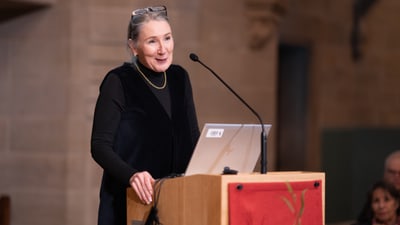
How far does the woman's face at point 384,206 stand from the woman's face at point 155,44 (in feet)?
6.70

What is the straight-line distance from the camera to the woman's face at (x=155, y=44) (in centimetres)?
308

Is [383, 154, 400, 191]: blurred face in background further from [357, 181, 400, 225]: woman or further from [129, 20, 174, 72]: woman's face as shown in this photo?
[129, 20, 174, 72]: woman's face

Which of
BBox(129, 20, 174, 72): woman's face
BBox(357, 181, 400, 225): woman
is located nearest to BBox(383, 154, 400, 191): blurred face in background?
BBox(357, 181, 400, 225): woman

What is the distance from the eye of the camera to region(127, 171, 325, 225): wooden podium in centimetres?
271

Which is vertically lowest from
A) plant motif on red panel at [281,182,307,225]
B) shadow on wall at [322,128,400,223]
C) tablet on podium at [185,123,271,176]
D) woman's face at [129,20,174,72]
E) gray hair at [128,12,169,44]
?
shadow on wall at [322,128,400,223]

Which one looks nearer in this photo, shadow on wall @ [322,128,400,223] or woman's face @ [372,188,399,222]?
woman's face @ [372,188,399,222]

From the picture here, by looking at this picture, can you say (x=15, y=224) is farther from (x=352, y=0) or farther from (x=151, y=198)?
(x=352, y=0)

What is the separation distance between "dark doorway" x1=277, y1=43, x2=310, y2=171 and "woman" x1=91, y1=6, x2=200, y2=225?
4967 millimetres

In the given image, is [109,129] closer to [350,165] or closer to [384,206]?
[384,206]

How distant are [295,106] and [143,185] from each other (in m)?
5.42

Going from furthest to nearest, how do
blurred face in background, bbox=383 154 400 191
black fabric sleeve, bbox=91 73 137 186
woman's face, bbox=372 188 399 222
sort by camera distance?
1. blurred face in background, bbox=383 154 400 191
2. woman's face, bbox=372 188 399 222
3. black fabric sleeve, bbox=91 73 137 186

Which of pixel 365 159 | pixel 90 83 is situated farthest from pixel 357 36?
pixel 90 83

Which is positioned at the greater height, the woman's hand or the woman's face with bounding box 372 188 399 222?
the woman's hand

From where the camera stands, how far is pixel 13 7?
19.0ft
